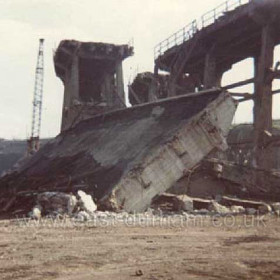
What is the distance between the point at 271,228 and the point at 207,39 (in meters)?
18.4

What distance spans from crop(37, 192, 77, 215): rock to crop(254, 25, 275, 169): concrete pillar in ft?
37.9

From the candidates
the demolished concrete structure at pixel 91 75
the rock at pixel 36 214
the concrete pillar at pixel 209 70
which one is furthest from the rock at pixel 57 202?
the demolished concrete structure at pixel 91 75

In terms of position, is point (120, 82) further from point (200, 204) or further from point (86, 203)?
point (86, 203)

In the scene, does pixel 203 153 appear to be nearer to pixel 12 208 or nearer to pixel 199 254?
pixel 12 208

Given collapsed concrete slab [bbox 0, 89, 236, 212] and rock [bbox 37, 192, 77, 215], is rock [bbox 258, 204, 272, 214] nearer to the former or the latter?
collapsed concrete slab [bbox 0, 89, 236, 212]

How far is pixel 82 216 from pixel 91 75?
89.2 feet

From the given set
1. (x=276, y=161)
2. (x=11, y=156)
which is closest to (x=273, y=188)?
(x=276, y=161)

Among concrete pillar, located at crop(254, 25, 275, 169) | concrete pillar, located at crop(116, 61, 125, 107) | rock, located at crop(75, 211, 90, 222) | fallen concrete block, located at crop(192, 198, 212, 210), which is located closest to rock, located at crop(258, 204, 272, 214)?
fallen concrete block, located at crop(192, 198, 212, 210)

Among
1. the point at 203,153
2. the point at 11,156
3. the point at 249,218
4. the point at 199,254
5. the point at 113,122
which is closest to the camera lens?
the point at 199,254

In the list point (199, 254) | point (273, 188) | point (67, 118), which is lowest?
point (199, 254)

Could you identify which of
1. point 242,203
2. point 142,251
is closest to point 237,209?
point 242,203

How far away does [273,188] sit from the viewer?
714 inches

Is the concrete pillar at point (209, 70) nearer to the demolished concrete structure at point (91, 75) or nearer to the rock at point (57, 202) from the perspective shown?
the demolished concrete structure at point (91, 75)

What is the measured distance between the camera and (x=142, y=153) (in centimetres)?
1428
